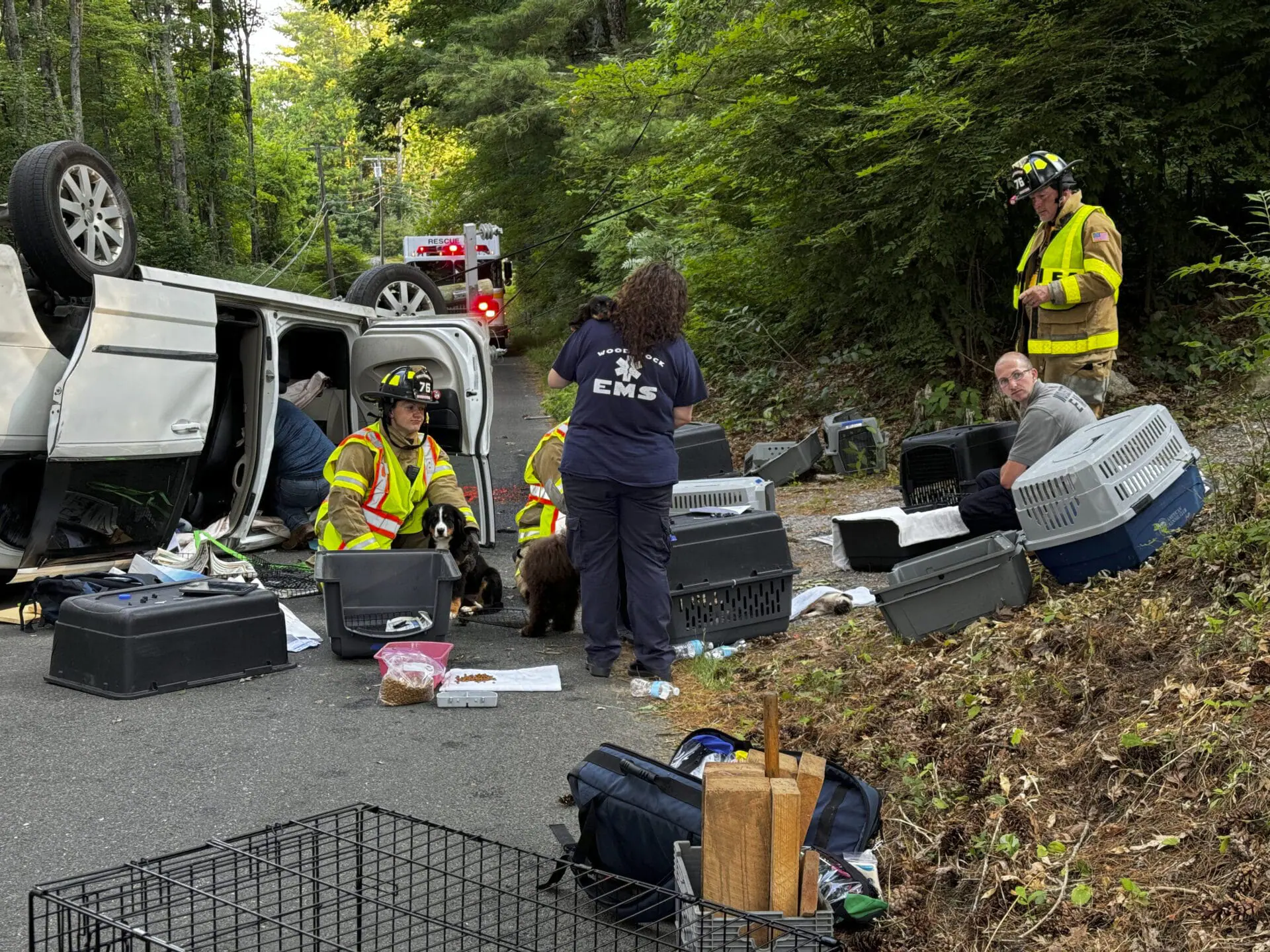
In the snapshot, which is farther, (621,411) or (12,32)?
(12,32)

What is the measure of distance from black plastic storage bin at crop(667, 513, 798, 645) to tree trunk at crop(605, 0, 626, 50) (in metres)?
21.5

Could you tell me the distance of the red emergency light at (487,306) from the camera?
75.5ft

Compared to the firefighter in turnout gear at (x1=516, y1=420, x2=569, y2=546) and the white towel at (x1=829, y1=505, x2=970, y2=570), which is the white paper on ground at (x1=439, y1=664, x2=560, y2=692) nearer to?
the firefighter in turnout gear at (x1=516, y1=420, x2=569, y2=546)

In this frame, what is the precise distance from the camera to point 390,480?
24.9 ft

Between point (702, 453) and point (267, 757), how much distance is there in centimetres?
561

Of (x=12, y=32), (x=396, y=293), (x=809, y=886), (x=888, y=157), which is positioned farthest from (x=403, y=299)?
(x=12, y=32)

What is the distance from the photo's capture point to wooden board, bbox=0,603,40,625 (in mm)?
7617

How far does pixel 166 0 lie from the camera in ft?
102

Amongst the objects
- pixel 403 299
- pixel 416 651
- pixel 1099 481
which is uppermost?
pixel 403 299

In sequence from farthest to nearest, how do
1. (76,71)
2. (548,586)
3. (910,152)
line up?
(76,71) → (910,152) → (548,586)

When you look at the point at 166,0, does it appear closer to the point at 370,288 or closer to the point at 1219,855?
the point at 370,288

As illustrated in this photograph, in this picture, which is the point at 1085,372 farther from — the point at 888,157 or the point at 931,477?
the point at 888,157

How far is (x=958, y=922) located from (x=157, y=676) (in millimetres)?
4102

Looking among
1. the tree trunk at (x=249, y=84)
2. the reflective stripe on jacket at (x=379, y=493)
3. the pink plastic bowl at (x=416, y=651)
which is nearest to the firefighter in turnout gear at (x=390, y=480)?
the reflective stripe on jacket at (x=379, y=493)
